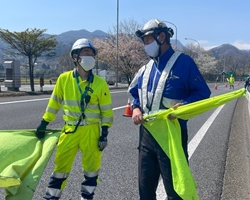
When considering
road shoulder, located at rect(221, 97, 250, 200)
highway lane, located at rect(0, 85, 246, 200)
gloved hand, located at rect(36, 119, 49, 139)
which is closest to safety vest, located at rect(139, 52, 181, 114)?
gloved hand, located at rect(36, 119, 49, 139)

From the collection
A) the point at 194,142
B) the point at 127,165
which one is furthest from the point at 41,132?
the point at 194,142

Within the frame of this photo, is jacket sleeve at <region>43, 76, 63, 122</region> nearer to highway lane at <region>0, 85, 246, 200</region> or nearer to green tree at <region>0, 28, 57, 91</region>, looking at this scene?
highway lane at <region>0, 85, 246, 200</region>

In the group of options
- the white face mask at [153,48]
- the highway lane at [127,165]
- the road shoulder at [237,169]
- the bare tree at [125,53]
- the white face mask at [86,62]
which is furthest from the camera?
the bare tree at [125,53]

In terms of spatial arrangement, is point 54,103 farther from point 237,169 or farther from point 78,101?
point 237,169

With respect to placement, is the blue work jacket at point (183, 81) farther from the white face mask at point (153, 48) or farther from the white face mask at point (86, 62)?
the white face mask at point (86, 62)

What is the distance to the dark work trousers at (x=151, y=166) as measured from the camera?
3.20m

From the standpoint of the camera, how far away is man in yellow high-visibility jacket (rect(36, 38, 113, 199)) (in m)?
3.95

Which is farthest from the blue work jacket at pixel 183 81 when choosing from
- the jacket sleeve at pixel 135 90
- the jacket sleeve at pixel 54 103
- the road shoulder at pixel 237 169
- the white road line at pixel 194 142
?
the road shoulder at pixel 237 169

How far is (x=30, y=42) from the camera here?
1059 inches

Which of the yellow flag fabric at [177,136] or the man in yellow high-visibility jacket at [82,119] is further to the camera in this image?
the man in yellow high-visibility jacket at [82,119]

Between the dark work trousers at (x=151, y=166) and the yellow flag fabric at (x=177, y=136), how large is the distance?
0.07m

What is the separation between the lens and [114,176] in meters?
5.45

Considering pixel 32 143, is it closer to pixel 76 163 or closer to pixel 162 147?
pixel 162 147

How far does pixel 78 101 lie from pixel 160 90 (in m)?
1.15
